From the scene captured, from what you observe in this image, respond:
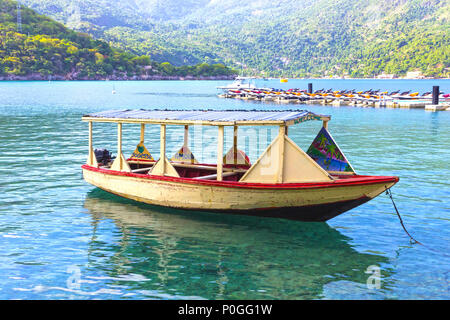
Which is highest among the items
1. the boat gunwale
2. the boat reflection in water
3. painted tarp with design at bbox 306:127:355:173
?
painted tarp with design at bbox 306:127:355:173

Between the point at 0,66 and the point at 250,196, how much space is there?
211 m

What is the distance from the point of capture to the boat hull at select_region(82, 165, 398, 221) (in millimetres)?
12625

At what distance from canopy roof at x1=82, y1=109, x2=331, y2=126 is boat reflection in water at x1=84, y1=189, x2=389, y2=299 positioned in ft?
9.93

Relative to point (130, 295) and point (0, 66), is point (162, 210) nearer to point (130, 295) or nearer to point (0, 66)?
point (130, 295)

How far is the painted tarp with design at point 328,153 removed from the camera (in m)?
14.8

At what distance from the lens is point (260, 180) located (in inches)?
524

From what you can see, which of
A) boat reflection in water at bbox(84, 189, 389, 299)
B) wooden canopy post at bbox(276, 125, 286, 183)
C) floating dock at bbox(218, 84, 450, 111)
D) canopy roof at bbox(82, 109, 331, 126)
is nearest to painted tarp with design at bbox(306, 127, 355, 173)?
canopy roof at bbox(82, 109, 331, 126)

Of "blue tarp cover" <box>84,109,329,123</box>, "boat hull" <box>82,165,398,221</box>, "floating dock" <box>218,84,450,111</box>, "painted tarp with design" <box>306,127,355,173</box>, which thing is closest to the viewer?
"boat hull" <box>82,165,398,221</box>

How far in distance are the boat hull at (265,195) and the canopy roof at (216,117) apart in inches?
67.6

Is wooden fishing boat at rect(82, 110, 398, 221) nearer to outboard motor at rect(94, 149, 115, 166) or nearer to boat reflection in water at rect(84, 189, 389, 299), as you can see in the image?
boat reflection in water at rect(84, 189, 389, 299)

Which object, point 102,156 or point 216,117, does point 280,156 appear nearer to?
point 216,117

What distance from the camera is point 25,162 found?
950 inches

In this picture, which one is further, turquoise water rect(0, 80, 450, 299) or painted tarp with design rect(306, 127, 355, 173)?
painted tarp with design rect(306, 127, 355, 173)

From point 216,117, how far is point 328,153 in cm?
368
